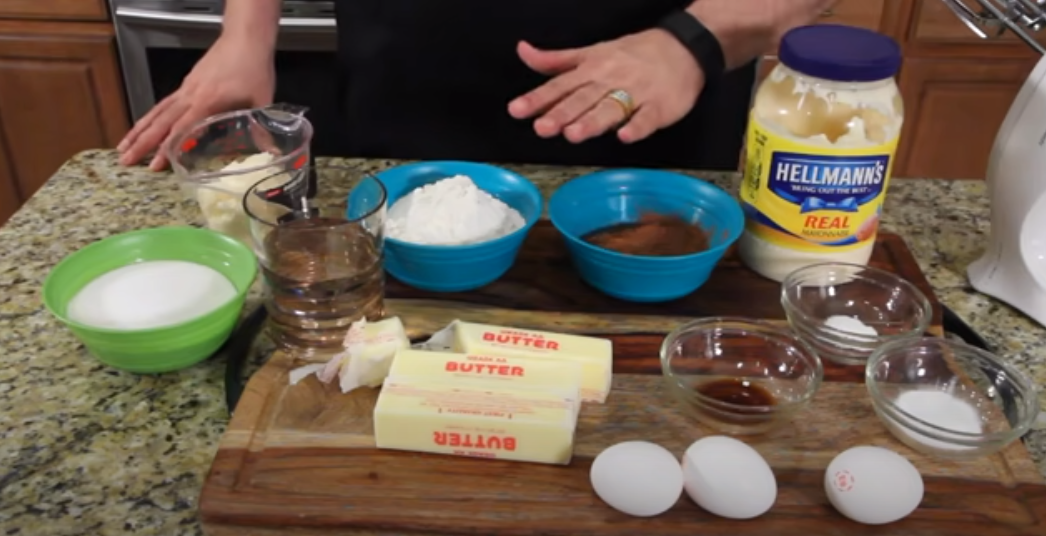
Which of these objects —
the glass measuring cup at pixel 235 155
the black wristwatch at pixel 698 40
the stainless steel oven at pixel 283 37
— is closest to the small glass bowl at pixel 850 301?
the black wristwatch at pixel 698 40

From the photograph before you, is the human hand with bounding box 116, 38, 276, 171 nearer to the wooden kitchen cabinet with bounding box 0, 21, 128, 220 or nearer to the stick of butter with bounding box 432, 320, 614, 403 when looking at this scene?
the stick of butter with bounding box 432, 320, 614, 403

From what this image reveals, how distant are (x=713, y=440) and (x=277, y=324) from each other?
411 mm

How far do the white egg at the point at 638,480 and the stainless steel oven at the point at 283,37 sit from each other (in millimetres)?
1305

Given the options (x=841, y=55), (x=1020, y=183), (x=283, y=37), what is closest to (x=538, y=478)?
(x=841, y=55)

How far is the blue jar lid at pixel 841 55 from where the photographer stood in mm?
854

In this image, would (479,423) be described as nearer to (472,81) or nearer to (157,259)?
(157,259)

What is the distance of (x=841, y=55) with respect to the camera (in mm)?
864

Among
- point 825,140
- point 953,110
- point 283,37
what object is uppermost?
point 825,140

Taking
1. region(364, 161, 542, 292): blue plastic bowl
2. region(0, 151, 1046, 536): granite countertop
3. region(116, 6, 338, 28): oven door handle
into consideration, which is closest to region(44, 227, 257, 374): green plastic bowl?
region(0, 151, 1046, 536): granite countertop

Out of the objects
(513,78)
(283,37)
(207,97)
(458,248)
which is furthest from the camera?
(283,37)

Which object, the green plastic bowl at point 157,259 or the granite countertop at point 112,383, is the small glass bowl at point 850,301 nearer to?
the granite countertop at point 112,383

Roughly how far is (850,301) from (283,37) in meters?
1.37

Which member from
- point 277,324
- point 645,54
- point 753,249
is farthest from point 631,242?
point 277,324

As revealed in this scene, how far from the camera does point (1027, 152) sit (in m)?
0.92
